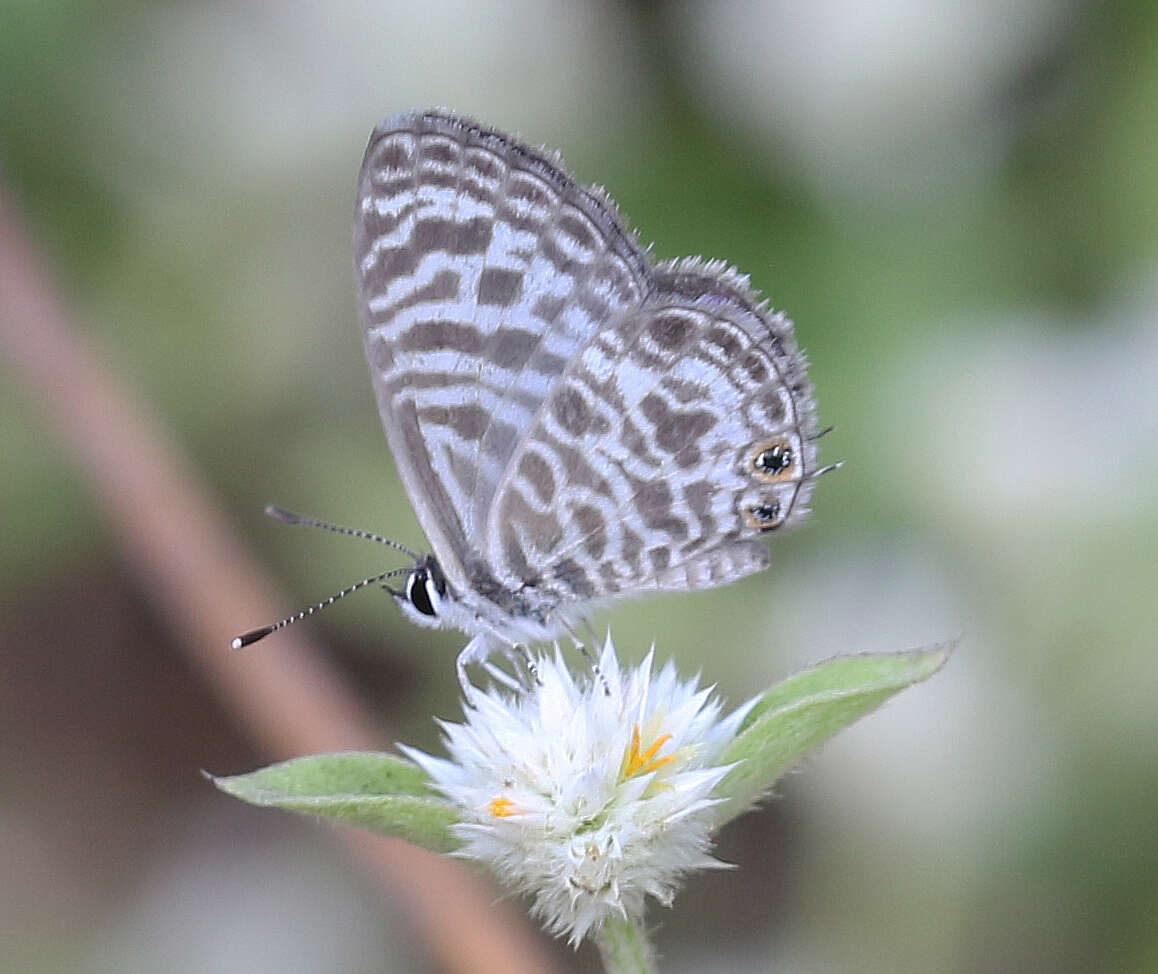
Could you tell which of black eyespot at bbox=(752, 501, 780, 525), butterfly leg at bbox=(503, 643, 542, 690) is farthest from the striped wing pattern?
butterfly leg at bbox=(503, 643, 542, 690)

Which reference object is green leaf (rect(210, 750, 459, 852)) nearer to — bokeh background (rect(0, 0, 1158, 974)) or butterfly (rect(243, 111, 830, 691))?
butterfly (rect(243, 111, 830, 691))

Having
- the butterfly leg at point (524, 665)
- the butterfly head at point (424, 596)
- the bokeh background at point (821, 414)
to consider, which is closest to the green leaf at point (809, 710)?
the butterfly leg at point (524, 665)

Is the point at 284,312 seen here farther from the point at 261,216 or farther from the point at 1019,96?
the point at 1019,96

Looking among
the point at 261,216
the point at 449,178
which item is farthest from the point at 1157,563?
the point at 261,216

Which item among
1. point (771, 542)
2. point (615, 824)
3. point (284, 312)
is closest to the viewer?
point (615, 824)

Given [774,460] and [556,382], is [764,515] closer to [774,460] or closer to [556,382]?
[774,460]

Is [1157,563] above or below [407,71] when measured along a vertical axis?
below

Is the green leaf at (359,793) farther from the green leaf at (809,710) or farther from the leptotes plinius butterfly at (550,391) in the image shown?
the leptotes plinius butterfly at (550,391)

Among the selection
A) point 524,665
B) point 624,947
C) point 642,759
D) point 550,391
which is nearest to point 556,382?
point 550,391
